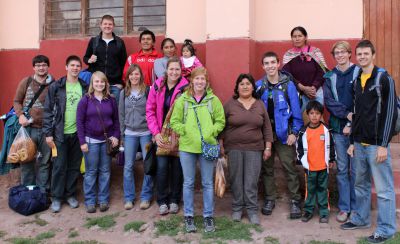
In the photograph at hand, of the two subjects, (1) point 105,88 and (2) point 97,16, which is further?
(2) point 97,16

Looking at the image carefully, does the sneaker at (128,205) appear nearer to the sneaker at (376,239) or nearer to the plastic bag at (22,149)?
the plastic bag at (22,149)

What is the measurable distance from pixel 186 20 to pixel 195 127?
103 inches

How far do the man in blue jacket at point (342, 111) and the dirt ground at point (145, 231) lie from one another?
29 cm

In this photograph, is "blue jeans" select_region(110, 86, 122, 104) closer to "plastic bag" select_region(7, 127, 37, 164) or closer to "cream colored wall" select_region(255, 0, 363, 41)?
"plastic bag" select_region(7, 127, 37, 164)

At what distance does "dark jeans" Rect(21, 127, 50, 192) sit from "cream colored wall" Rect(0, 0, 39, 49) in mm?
2232

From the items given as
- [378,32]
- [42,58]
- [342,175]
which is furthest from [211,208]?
[378,32]

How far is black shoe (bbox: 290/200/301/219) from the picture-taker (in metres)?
5.00

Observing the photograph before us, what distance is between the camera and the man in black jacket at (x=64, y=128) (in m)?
5.38

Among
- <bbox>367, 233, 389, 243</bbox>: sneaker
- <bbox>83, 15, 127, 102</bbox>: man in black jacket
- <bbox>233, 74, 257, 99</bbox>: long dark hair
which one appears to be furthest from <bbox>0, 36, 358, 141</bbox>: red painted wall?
<bbox>367, 233, 389, 243</bbox>: sneaker

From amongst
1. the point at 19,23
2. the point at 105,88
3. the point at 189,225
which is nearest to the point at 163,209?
the point at 189,225

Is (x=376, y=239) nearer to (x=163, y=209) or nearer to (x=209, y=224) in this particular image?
(x=209, y=224)

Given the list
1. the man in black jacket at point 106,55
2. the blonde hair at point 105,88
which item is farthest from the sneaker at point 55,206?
the man in black jacket at point 106,55

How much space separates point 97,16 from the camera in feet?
23.9

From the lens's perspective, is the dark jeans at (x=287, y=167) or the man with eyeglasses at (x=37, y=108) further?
the man with eyeglasses at (x=37, y=108)
